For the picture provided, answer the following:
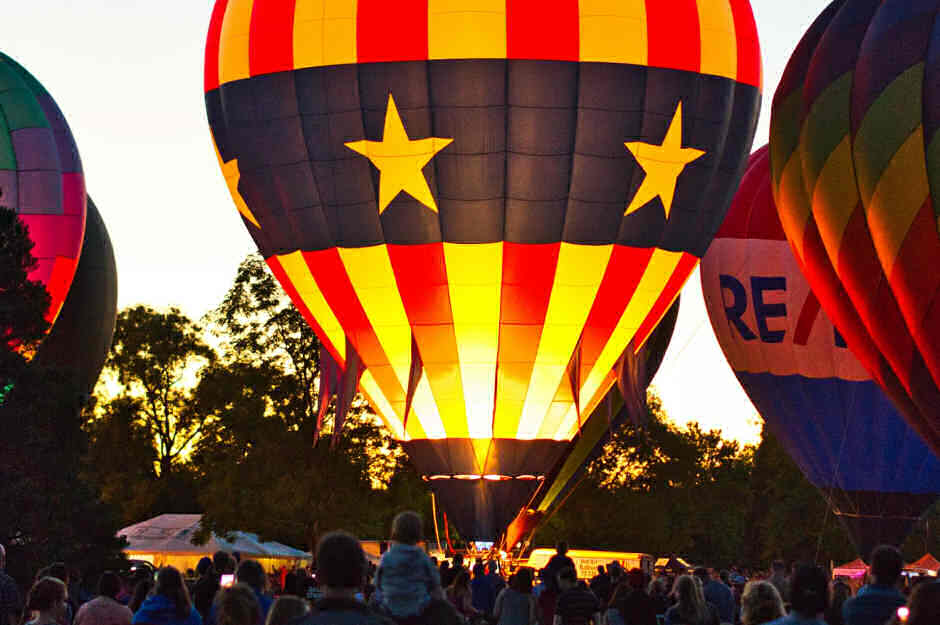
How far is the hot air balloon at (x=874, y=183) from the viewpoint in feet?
48.8

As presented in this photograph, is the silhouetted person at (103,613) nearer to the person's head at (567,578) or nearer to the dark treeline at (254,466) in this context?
the person's head at (567,578)

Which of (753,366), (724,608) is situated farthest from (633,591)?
(753,366)

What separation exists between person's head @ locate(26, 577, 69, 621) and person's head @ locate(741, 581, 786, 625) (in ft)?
9.13

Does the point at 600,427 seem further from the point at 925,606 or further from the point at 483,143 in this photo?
the point at 925,606

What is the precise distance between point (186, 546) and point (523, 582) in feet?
70.4

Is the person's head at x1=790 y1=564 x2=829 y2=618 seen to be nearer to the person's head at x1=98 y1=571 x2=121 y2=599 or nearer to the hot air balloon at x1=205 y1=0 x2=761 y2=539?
the person's head at x1=98 y1=571 x2=121 y2=599

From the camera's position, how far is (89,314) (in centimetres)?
2545

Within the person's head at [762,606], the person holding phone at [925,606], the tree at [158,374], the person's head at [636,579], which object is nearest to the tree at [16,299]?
the person's head at [636,579]

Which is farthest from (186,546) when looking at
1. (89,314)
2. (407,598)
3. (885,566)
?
(885,566)

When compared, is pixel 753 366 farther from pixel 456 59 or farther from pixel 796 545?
pixel 796 545

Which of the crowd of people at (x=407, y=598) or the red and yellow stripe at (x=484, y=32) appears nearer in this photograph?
the crowd of people at (x=407, y=598)

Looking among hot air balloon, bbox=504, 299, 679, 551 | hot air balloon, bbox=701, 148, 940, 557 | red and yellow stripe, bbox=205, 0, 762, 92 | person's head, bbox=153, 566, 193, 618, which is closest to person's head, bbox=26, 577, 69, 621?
person's head, bbox=153, 566, 193, 618

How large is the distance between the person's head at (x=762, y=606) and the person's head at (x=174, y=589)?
2.29m

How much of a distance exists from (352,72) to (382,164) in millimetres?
1073
